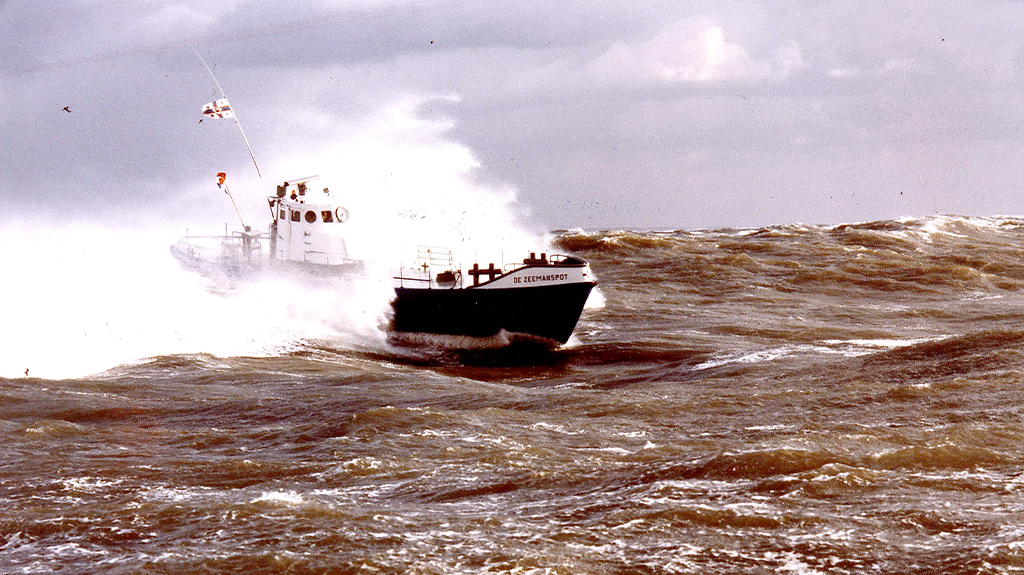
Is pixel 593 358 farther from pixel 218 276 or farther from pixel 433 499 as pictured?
pixel 433 499

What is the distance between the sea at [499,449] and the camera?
8438 mm

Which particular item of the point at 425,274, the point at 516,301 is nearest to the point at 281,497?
the point at 516,301

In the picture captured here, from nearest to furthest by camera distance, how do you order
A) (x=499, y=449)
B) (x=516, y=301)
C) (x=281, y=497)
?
1. (x=281, y=497)
2. (x=499, y=449)
3. (x=516, y=301)

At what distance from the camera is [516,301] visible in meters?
25.6

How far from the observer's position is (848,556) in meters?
8.02

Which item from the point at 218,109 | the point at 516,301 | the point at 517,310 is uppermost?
the point at 218,109

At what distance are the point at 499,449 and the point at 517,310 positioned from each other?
13.6m

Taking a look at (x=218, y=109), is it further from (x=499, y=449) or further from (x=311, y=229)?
(x=499, y=449)

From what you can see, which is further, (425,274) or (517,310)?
(425,274)

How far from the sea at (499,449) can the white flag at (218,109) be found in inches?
237

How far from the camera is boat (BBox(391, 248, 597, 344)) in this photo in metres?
25.5

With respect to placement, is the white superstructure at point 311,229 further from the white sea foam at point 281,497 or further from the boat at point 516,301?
the white sea foam at point 281,497

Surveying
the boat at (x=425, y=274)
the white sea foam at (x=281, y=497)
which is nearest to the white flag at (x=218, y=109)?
the boat at (x=425, y=274)

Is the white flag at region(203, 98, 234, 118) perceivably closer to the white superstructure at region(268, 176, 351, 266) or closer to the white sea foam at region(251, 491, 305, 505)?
the white superstructure at region(268, 176, 351, 266)
